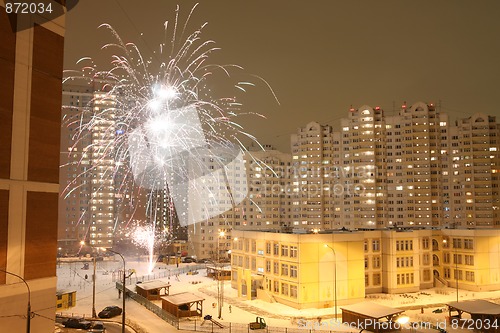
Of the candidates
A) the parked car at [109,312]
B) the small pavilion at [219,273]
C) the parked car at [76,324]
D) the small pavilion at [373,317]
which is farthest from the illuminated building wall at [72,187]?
the small pavilion at [373,317]

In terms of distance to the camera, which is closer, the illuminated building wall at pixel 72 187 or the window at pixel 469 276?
the window at pixel 469 276

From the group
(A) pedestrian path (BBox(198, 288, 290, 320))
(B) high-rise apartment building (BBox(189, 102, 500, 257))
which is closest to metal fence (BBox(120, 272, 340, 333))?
(A) pedestrian path (BBox(198, 288, 290, 320))

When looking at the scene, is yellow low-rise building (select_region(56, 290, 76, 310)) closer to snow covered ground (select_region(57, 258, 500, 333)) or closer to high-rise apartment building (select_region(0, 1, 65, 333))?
snow covered ground (select_region(57, 258, 500, 333))

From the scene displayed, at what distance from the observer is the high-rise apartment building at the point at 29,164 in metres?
15.5

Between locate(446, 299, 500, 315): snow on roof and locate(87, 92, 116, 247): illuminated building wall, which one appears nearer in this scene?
locate(446, 299, 500, 315): snow on roof

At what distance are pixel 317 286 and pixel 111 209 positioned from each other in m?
88.2

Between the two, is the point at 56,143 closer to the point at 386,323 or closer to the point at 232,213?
the point at 386,323

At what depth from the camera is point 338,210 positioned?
354 ft

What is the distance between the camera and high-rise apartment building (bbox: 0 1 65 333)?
50.7 ft

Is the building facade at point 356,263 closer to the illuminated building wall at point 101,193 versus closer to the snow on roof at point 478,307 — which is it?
the snow on roof at point 478,307

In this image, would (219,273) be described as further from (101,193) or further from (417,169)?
(101,193)

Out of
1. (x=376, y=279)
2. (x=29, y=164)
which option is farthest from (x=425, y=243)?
(x=29, y=164)

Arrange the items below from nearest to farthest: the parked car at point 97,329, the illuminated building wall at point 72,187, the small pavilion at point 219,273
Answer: the parked car at point 97,329 < the small pavilion at point 219,273 < the illuminated building wall at point 72,187

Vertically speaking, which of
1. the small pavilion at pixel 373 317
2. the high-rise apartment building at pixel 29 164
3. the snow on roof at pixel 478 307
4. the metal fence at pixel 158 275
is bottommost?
the metal fence at pixel 158 275
